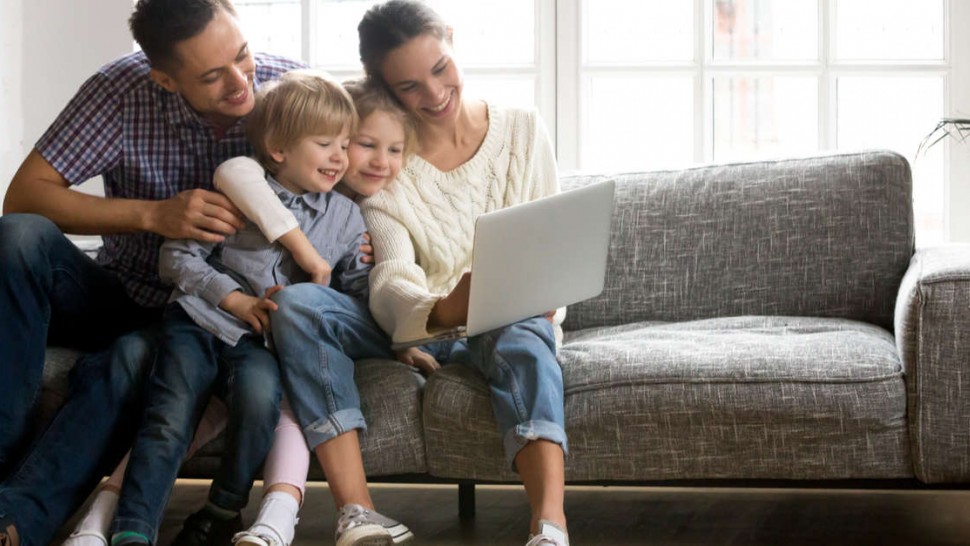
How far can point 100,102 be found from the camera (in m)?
2.30

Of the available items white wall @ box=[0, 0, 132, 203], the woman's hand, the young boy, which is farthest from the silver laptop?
white wall @ box=[0, 0, 132, 203]

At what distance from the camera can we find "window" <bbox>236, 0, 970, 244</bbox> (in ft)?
11.1

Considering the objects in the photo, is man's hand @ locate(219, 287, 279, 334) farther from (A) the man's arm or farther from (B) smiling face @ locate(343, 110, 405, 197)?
(B) smiling face @ locate(343, 110, 405, 197)

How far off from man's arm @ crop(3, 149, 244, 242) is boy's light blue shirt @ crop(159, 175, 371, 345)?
0.11 feet

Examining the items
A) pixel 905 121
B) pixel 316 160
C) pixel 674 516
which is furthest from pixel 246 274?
pixel 905 121

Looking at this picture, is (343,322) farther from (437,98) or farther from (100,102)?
(100,102)

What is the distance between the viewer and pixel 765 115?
3479 millimetres

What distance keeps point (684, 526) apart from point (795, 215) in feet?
2.09

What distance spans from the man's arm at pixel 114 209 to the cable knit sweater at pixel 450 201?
0.87ft

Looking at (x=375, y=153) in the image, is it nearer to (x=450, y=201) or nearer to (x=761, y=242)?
(x=450, y=201)

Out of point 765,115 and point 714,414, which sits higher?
point 765,115

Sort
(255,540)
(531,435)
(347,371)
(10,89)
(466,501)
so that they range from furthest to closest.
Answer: (10,89) < (466,501) < (347,371) < (531,435) < (255,540)

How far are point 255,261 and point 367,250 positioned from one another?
8.4 inches

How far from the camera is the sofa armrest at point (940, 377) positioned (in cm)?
197
